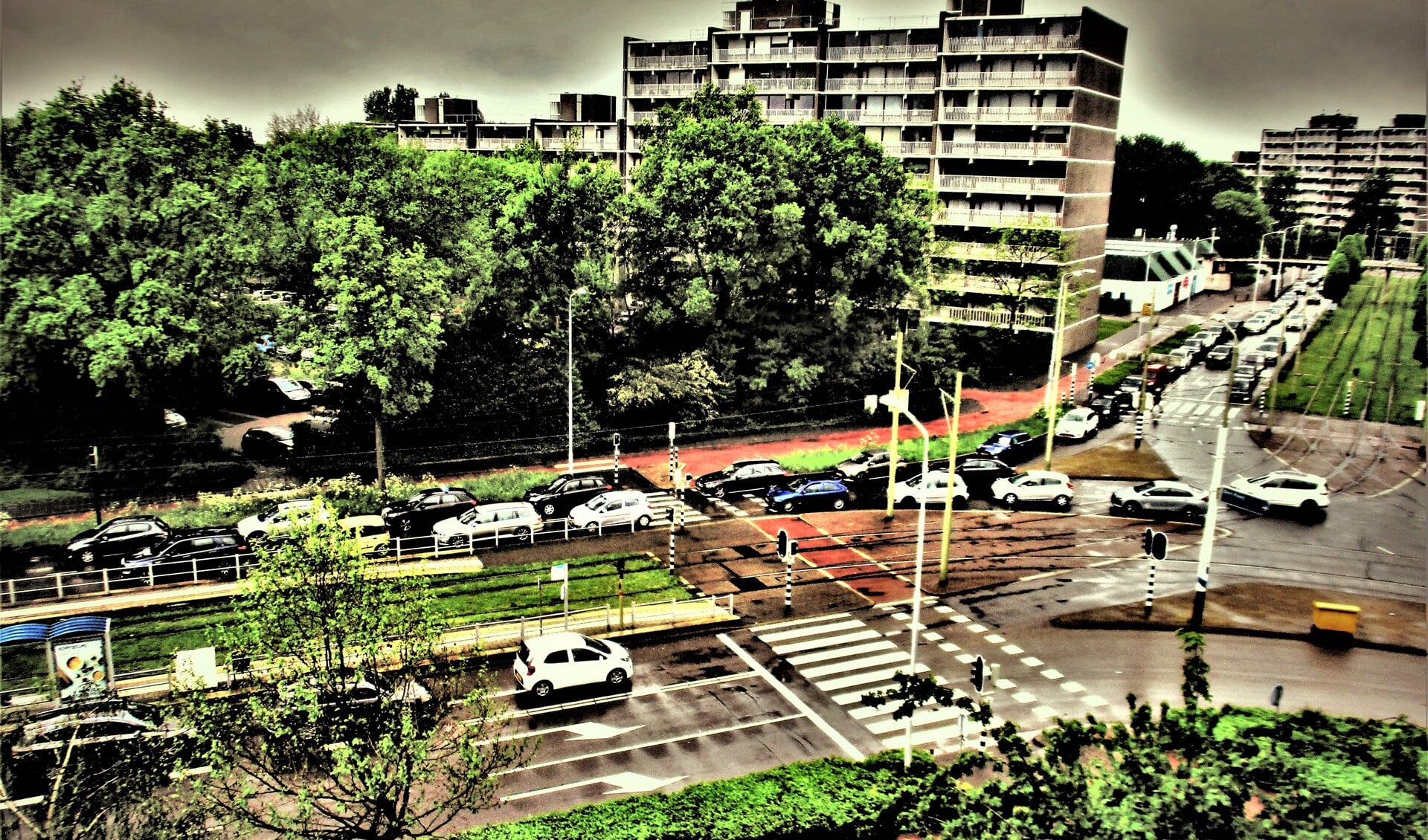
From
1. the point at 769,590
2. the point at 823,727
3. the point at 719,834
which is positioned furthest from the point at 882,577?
the point at 719,834

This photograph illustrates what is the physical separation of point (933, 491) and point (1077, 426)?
9879mm

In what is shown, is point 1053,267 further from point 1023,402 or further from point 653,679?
point 653,679

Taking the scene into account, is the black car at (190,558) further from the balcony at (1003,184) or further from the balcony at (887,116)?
the balcony at (1003,184)

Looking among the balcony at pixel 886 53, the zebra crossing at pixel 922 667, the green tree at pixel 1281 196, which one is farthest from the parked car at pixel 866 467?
the green tree at pixel 1281 196

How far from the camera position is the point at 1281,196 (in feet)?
202

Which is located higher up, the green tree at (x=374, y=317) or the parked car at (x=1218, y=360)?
the green tree at (x=374, y=317)

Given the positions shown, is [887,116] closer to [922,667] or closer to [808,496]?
[808,496]

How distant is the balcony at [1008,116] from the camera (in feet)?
160

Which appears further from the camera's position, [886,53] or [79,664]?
[886,53]

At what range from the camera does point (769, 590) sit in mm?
27156

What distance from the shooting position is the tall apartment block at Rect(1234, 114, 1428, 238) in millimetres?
40938

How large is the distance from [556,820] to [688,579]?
470 inches

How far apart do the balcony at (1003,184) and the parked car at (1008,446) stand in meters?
16.6

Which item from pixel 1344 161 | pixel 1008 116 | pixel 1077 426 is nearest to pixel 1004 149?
pixel 1008 116
